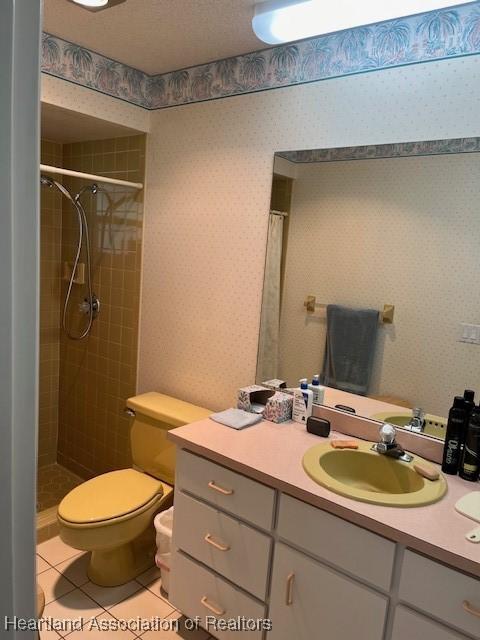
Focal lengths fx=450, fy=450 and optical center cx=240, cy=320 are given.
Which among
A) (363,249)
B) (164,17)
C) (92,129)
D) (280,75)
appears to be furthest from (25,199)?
(92,129)

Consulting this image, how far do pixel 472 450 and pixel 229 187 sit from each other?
1.53 meters

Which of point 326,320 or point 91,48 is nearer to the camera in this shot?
point 326,320

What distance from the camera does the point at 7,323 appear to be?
1.27ft

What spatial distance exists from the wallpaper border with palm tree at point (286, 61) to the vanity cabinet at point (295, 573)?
1616 millimetres

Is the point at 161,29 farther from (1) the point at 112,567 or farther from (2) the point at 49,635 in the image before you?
(2) the point at 49,635

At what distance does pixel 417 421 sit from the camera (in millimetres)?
1710

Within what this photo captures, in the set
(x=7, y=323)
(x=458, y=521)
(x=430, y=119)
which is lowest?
(x=458, y=521)

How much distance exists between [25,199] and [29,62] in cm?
11

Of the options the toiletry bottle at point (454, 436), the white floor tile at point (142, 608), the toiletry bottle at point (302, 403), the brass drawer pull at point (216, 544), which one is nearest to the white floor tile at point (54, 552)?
the white floor tile at point (142, 608)

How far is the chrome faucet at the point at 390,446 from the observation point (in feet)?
5.26

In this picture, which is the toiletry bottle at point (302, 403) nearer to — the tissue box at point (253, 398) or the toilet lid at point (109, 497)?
the tissue box at point (253, 398)

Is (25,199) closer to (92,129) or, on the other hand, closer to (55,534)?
(92,129)

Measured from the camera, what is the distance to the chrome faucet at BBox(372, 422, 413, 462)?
1604 millimetres

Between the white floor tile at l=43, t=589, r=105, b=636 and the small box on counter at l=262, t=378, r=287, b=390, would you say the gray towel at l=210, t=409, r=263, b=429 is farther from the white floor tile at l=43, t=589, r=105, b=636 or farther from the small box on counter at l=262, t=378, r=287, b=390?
the white floor tile at l=43, t=589, r=105, b=636
